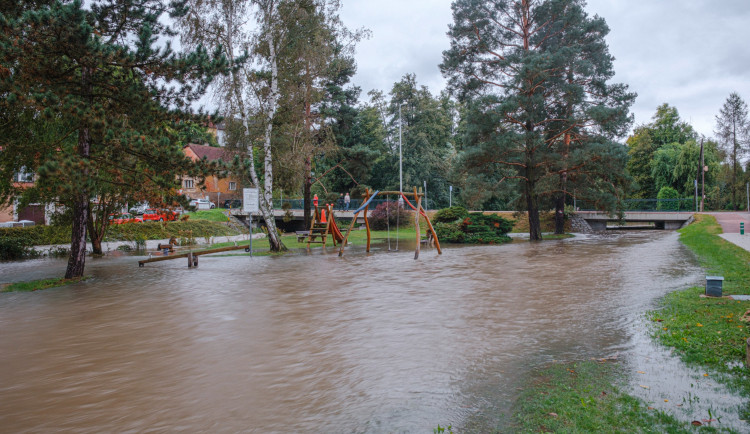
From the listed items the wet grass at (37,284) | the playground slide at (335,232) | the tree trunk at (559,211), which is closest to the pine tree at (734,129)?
the tree trunk at (559,211)

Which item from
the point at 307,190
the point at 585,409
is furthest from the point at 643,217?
the point at 585,409

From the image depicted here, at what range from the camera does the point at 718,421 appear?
14.1ft

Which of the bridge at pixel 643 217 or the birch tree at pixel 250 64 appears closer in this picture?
the birch tree at pixel 250 64

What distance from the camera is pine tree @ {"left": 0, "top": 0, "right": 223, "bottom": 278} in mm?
10961

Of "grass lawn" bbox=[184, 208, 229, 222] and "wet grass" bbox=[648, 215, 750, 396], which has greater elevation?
"grass lawn" bbox=[184, 208, 229, 222]

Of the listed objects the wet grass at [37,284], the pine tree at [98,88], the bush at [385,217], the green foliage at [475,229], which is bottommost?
the wet grass at [37,284]

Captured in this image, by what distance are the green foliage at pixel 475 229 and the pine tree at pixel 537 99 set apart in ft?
6.51

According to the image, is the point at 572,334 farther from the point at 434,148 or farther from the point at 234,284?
the point at 434,148

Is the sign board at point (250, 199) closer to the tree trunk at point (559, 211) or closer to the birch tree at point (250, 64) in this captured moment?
the birch tree at point (250, 64)

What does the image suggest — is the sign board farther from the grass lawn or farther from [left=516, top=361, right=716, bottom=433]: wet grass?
the grass lawn

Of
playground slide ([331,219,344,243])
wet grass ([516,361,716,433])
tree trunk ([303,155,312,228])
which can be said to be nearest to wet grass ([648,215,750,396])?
wet grass ([516,361,716,433])

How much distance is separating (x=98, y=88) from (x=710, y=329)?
15.3 m

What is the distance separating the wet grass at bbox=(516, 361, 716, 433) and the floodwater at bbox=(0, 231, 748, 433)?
0.23 m

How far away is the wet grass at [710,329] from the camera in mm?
5617
